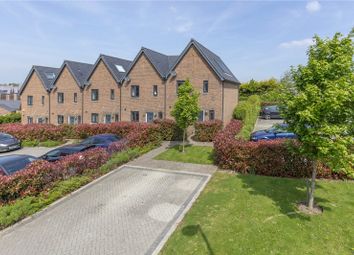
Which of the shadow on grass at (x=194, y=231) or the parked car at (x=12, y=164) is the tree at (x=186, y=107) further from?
the shadow on grass at (x=194, y=231)

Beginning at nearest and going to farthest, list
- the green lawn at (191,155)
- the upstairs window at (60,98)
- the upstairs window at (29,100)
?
the green lawn at (191,155) < the upstairs window at (60,98) < the upstairs window at (29,100)

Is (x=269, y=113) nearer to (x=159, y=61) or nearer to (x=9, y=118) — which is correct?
(x=159, y=61)

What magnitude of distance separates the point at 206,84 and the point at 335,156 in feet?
59.9

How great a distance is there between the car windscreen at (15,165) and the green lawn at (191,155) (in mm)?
7372

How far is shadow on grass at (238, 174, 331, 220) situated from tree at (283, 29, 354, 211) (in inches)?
72.8

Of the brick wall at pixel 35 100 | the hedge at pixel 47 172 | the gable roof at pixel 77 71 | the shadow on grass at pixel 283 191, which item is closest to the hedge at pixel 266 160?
the shadow on grass at pixel 283 191

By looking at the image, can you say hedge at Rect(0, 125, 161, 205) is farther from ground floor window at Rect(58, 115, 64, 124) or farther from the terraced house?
ground floor window at Rect(58, 115, 64, 124)

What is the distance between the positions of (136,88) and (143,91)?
3.28ft

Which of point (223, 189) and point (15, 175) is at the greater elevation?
point (15, 175)

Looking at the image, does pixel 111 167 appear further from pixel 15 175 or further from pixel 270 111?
pixel 270 111

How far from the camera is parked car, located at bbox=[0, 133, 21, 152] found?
2103 cm

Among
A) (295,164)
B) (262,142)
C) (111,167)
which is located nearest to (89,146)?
(111,167)

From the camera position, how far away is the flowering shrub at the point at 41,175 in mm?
9031

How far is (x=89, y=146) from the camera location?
51.1 ft
